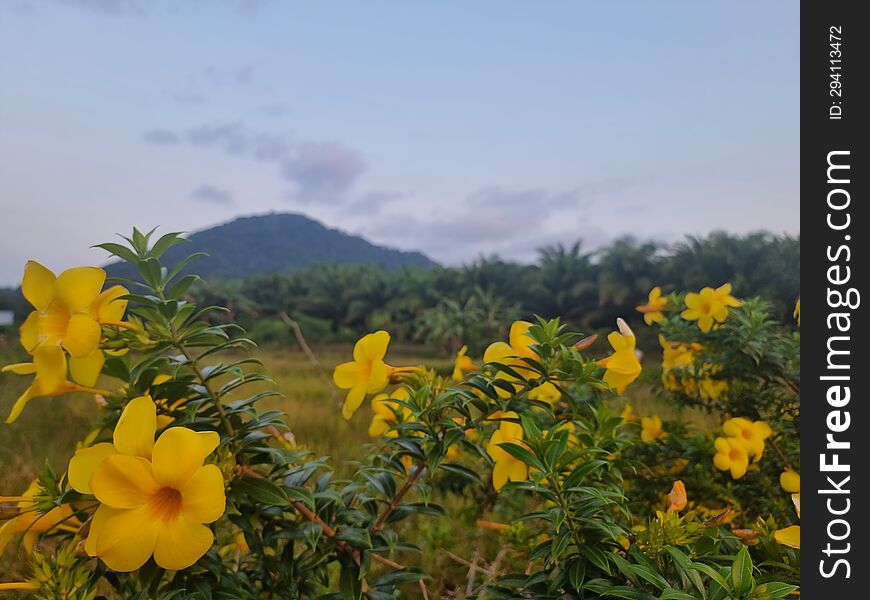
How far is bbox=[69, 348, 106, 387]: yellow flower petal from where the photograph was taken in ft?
2.71

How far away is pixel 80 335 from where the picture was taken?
0.73 meters

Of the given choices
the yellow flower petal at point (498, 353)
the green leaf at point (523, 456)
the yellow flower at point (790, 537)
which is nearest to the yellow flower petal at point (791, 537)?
the yellow flower at point (790, 537)

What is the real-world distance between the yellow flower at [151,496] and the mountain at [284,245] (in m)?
28.0

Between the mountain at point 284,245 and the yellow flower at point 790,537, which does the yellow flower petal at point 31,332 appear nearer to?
the yellow flower at point 790,537

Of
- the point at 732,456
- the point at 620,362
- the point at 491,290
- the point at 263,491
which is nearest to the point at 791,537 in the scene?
the point at 620,362

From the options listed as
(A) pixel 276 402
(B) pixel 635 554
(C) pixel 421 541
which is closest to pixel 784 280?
(A) pixel 276 402

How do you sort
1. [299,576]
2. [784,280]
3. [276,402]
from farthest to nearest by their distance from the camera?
[784,280] → [276,402] → [299,576]

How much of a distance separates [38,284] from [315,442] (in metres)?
2.78

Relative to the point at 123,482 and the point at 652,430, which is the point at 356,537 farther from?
the point at 652,430

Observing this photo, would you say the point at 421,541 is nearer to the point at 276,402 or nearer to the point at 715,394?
the point at 715,394

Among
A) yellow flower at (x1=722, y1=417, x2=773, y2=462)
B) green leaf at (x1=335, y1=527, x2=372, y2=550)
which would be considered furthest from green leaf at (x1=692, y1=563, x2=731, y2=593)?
yellow flower at (x1=722, y1=417, x2=773, y2=462)

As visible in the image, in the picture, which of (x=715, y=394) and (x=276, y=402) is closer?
(x=715, y=394)

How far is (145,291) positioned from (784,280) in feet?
43.5

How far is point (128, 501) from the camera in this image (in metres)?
0.61
